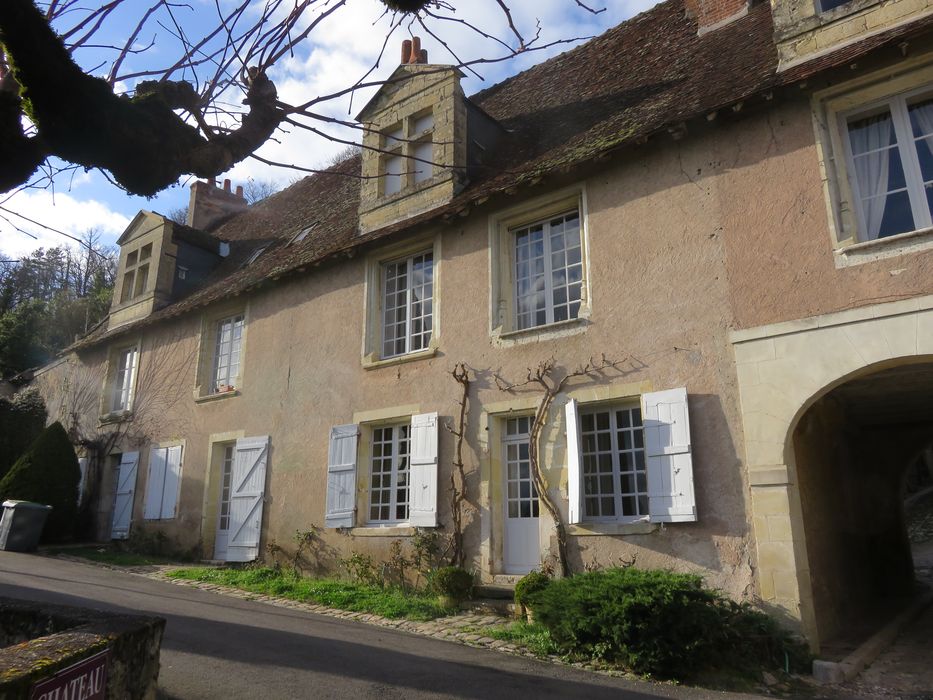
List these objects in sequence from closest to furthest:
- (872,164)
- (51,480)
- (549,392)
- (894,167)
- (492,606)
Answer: (894,167)
(872,164)
(492,606)
(549,392)
(51,480)

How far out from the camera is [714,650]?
5340 mm

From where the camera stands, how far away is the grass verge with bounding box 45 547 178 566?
11.0 metres

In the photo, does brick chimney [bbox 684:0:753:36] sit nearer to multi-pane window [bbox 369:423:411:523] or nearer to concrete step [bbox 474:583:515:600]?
multi-pane window [bbox 369:423:411:523]

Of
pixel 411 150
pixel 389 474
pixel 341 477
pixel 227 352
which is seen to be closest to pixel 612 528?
pixel 389 474

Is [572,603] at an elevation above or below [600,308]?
below

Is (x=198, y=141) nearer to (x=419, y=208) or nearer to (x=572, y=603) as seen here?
(x=572, y=603)

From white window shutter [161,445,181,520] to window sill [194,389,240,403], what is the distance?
94 cm

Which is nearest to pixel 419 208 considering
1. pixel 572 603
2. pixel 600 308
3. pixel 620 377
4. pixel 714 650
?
pixel 600 308

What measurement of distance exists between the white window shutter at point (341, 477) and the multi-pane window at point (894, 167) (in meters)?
6.58

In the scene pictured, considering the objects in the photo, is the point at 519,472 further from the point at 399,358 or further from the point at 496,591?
the point at 399,358

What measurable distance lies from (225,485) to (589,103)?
8512 mm

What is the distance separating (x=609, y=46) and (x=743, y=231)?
19.2 feet

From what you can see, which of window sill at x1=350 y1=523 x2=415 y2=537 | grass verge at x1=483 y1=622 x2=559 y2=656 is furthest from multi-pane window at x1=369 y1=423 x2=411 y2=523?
grass verge at x1=483 y1=622 x2=559 y2=656

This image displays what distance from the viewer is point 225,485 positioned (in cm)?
1182
